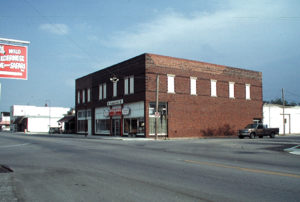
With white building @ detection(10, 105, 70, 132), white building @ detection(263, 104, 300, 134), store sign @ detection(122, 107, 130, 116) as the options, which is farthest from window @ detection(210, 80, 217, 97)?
white building @ detection(10, 105, 70, 132)

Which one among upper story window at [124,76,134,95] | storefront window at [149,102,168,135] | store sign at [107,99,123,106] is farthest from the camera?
store sign at [107,99,123,106]

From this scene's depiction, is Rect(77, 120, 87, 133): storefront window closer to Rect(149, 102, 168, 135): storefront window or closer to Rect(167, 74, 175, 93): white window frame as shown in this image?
Rect(149, 102, 168, 135): storefront window

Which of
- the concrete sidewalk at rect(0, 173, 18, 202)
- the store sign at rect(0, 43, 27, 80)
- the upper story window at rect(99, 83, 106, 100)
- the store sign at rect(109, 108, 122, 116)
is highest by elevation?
the upper story window at rect(99, 83, 106, 100)

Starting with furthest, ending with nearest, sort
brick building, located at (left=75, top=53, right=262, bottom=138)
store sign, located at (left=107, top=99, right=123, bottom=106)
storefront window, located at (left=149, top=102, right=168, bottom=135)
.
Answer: store sign, located at (left=107, top=99, right=123, bottom=106), brick building, located at (left=75, top=53, right=262, bottom=138), storefront window, located at (left=149, top=102, right=168, bottom=135)

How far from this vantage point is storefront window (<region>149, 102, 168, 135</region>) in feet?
120

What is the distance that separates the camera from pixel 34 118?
90125 millimetres

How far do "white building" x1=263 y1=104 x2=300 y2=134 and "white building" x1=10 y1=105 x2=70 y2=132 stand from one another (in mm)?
53188

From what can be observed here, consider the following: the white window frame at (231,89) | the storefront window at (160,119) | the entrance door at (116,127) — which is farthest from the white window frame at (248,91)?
the entrance door at (116,127)

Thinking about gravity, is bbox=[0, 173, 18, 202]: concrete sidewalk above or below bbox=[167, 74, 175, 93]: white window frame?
below

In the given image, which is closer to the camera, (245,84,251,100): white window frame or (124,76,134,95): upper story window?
(124,76,134,95): upper story window

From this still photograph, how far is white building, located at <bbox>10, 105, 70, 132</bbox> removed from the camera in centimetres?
8919

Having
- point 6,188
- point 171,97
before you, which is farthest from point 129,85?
point 6,188

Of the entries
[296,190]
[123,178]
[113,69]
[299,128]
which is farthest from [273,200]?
[299,128]

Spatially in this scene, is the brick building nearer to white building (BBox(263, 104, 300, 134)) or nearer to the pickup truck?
white building (BBox(263, 104, 300, 134))
